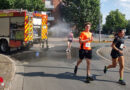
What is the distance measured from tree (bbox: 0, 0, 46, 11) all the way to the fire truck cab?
896 cm

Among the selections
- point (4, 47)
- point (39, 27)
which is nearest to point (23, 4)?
point (39, 27)

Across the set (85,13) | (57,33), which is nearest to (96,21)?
(85,13)

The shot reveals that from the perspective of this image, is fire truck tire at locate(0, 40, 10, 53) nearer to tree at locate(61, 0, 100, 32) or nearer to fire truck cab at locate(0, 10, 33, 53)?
fire truck cab at locate(0, 10, 33, 53)

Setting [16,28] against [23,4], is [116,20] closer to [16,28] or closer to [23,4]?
[23,4]

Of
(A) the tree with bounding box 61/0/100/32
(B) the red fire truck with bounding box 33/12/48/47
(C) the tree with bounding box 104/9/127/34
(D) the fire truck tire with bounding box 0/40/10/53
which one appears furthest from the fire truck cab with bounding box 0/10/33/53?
(C) the tree with bounding box 104/9/127/34

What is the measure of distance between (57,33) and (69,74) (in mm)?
40079

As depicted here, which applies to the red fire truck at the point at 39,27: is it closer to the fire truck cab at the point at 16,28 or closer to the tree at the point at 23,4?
the fire truck cab at the point at 16,28

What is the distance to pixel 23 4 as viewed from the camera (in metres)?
23.4

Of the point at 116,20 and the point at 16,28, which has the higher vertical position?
the point at 116,20

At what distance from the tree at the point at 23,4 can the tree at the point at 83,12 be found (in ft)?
48.5

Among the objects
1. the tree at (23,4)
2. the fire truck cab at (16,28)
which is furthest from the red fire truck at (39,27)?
the tree at (23,4)

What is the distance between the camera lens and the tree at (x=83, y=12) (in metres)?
39.5

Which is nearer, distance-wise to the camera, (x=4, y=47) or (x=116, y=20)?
(x=4, y=47)

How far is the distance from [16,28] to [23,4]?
39.1ft
